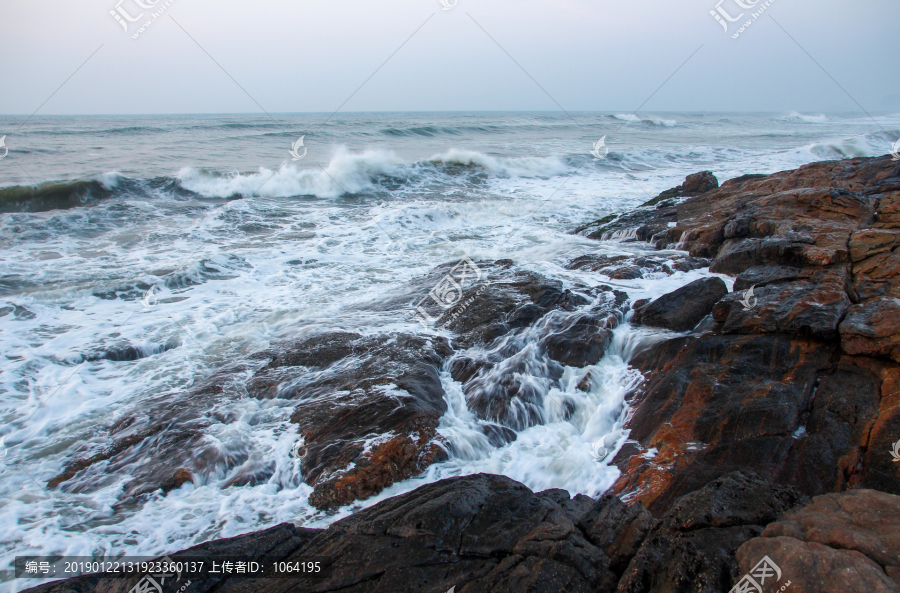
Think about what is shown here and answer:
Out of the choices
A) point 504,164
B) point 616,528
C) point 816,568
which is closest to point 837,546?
point 816,568

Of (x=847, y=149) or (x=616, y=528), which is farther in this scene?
(x=847, y=149)

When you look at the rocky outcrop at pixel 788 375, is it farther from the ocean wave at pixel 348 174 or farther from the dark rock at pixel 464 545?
the ocean wave at pixel 348 174

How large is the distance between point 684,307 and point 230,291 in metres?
7.84

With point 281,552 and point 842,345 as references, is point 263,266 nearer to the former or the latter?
point 281,552

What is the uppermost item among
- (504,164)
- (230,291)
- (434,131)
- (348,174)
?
(434,131)

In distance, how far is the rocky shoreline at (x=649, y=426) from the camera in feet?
7.67

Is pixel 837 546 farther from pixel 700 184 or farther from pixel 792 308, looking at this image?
pixel 700 184

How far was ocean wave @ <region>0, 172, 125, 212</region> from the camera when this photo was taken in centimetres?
1480

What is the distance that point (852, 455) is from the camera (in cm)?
344

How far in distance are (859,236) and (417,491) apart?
649 centimetres

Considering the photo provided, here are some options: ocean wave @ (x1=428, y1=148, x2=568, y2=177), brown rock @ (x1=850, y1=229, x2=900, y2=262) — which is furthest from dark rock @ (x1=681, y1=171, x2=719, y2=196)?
ocean wave @ (x1=428, y1=148, x2=568, y2=177)

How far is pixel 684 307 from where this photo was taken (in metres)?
5.82

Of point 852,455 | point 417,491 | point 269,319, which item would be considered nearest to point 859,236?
point 852,455

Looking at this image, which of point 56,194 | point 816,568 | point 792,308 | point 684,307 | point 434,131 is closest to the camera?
point 816,568
